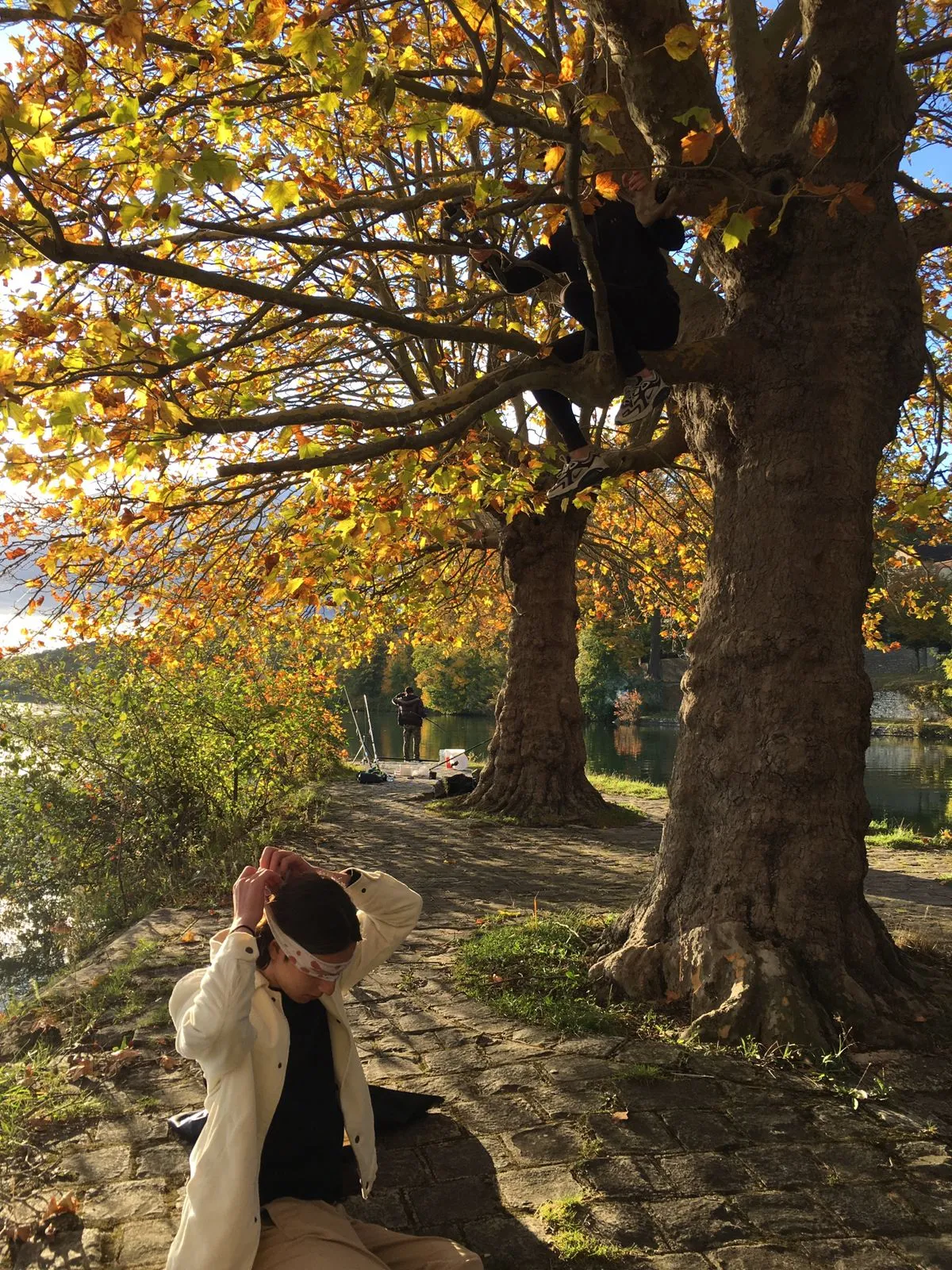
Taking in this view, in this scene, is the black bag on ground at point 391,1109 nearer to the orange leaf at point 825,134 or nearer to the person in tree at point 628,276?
the person in tree at point 628,276

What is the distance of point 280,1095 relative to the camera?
9.09 feet

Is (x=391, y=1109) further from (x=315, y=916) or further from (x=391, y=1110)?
(x=315, y=916)

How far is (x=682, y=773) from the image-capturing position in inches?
216

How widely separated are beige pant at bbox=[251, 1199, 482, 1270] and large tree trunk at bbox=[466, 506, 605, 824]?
401 inches

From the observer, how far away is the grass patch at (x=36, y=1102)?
398 centimetres

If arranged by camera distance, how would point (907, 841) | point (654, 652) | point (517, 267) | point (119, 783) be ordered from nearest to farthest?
point (517, 267) < point (119, 783) < point (907, 841) < point (654, 652)

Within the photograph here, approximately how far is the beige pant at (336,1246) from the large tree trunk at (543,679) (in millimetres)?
10173

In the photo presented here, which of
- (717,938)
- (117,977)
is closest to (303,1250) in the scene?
(717,938)

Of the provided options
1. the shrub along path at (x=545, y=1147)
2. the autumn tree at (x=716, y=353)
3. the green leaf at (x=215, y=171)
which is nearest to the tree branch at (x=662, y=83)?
the autumn tree at (x=716, y=353)

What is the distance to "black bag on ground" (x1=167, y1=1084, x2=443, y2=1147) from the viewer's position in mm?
3855

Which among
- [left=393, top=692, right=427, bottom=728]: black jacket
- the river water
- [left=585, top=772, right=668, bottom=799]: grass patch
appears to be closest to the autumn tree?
the river water

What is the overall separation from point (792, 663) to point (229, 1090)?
3633 millimetres

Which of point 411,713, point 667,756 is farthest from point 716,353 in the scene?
point 667,756

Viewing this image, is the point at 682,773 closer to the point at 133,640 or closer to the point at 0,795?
the point at 133,640
